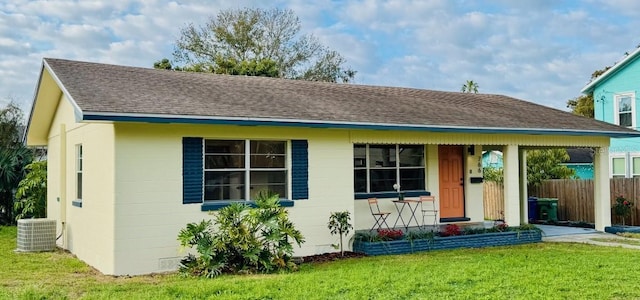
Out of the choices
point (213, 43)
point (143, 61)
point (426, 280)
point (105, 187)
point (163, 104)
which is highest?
point (213, 43)

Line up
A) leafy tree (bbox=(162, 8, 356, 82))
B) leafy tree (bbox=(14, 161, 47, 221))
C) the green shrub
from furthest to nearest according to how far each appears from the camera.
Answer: leafy tree (bbox=(162, 8, 356, 82)) < leafy tree (bbox=(14, 161, 47, 221)) < the green shrub

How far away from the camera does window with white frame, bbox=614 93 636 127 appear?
75.6 feet

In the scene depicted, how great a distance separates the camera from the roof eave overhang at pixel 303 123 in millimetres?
8882

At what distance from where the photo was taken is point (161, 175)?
976 cm

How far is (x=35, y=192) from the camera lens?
16.8 meters

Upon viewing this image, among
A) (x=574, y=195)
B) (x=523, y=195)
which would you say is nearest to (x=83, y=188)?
(x=523, y=195)

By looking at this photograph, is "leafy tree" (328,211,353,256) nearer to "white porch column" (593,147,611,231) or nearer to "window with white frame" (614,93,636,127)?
"white porch column" (593,147,611,231)

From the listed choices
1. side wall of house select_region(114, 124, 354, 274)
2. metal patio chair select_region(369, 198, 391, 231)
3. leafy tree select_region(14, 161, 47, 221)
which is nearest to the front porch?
metal patio chair select_region(369, 198, 391, 231)

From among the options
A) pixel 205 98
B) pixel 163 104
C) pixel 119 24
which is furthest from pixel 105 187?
pixel 119 24

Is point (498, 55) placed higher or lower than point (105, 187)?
higher

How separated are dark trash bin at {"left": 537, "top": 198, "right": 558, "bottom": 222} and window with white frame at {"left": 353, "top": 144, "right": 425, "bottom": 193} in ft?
18.9

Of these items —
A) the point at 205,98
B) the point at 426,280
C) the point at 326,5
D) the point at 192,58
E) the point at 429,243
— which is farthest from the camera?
the point at 192,58

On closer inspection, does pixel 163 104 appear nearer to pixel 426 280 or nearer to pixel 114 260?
pixel 114 260

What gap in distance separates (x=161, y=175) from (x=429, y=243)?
18.5 feet
